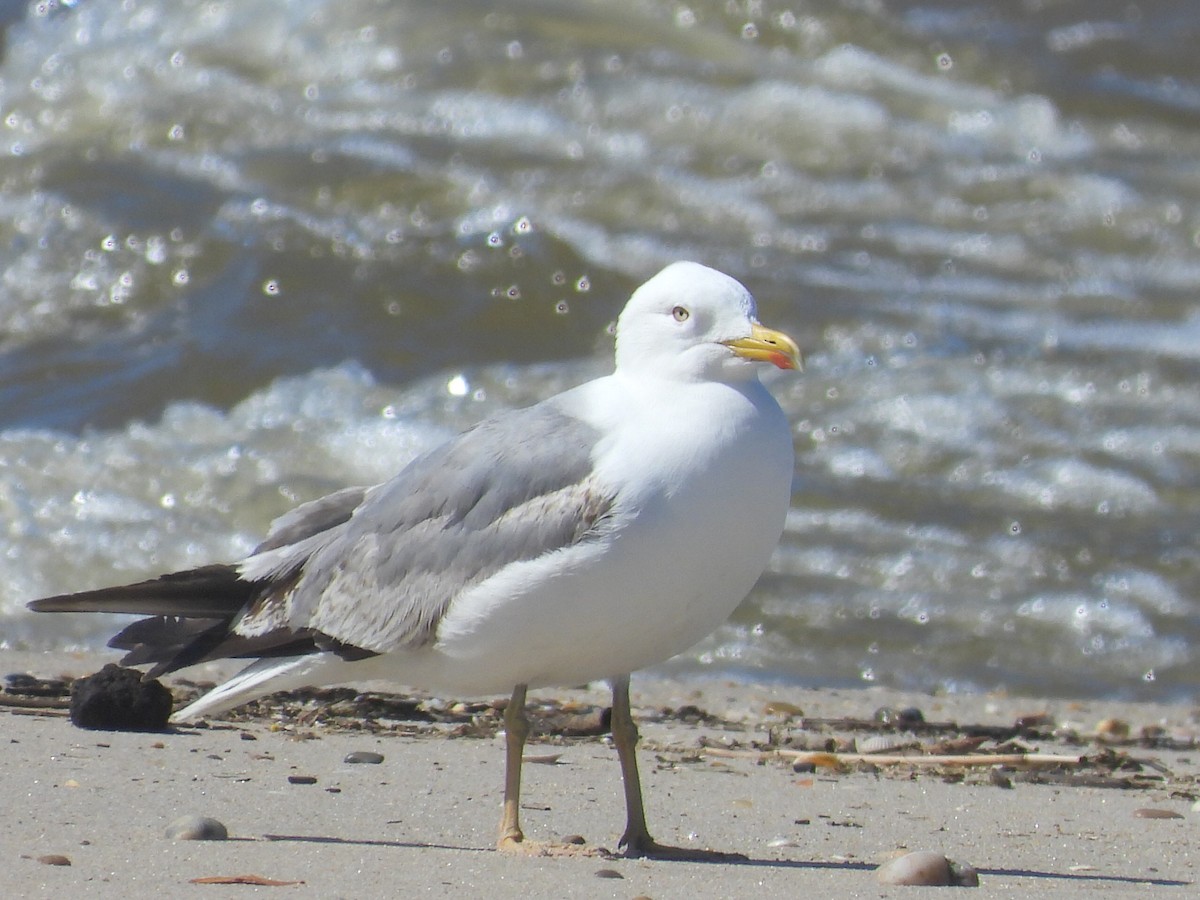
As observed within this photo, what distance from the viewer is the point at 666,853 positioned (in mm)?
3520

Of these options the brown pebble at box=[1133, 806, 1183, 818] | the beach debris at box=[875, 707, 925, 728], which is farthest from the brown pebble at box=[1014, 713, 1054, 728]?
the brown pebble at box=[1133, 806, 1183, 818]

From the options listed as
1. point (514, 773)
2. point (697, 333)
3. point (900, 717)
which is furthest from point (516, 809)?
point (900, 717)

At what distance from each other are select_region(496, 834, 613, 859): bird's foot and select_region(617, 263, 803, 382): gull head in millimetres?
938

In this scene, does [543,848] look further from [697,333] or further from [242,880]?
[697,333]

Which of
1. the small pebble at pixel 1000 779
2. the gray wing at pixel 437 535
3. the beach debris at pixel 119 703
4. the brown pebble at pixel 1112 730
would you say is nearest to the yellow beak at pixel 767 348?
the gray wing at pixel 437 535

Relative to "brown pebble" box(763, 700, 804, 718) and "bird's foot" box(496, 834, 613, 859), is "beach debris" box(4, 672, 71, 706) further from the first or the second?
"brown pebble" box(763, 700, 804, 718)

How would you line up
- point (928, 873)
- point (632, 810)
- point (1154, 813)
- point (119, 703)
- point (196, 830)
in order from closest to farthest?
point (928, 873) < point (196, 830) < point (632, 810) < point (1154, 813) < point (119, 703)

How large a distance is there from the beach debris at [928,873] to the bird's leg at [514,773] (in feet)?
2.31

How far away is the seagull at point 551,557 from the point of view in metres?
3.44

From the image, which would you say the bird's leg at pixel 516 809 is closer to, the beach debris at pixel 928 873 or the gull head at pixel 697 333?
the beach debris at pixel 928 873

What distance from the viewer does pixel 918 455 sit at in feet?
29.0

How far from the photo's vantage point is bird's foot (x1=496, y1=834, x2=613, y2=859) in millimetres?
3406

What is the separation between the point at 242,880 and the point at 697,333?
144 centimetres

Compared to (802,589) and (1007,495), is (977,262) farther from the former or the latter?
(802,589)
